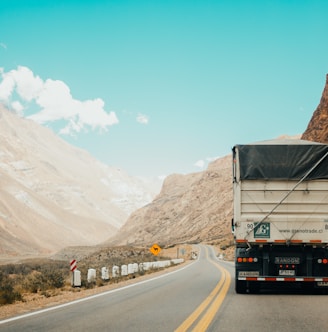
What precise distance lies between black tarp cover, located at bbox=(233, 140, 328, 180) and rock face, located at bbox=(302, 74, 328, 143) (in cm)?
4787

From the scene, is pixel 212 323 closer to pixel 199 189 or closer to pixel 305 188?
pixel 305 188

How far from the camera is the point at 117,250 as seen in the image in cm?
8662

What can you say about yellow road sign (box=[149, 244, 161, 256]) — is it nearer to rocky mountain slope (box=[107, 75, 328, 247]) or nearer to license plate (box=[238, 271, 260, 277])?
license plate (box=[238, 271, 260, 277])

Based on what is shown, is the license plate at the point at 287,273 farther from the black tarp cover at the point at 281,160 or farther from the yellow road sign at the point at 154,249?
the yellow road sign at the point at 154,249

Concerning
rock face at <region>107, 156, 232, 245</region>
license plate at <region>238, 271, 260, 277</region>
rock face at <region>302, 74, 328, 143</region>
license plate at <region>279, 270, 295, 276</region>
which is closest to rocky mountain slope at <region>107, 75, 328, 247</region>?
rock face at <region>107, 156, 232, 245</region>

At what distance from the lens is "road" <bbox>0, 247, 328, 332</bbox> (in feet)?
30.3

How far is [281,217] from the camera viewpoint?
14703mm

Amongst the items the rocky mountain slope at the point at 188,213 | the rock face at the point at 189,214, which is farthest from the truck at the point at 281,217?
the rock face at the point at 189,214

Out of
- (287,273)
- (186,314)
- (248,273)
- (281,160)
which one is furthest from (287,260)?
(186,314)

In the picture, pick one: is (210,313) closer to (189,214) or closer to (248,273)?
(248,273)

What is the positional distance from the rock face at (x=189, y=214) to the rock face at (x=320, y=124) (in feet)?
176

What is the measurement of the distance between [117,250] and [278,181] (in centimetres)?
7325

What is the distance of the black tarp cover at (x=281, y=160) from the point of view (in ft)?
49.9

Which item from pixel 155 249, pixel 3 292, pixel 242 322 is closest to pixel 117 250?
pixel 155 249
